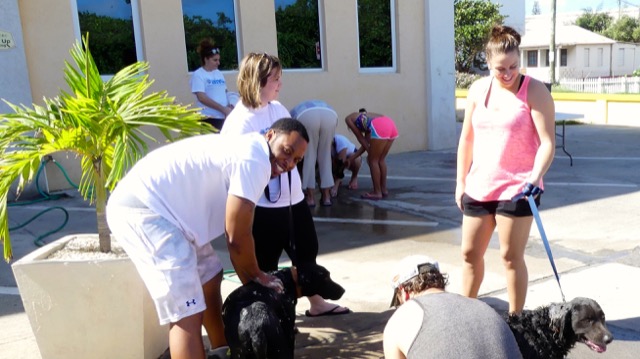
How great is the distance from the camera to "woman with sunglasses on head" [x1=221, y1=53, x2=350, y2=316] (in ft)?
12.7

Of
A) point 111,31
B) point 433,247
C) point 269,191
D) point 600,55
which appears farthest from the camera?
point 600,55

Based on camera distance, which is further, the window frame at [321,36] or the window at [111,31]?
the window frame at [321,36]

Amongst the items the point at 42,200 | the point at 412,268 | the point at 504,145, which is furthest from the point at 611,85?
the point at 412,268

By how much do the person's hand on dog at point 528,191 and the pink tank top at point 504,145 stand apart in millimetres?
30

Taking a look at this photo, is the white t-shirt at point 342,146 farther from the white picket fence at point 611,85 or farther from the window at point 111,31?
the white picket fence at point 611,85

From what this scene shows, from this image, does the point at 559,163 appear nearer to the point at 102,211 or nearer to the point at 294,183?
the point at 294,183

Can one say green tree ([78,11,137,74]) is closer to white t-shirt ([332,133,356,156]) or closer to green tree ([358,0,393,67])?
white t-shirt ([332,133,356,156])

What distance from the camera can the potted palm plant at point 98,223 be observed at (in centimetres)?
321

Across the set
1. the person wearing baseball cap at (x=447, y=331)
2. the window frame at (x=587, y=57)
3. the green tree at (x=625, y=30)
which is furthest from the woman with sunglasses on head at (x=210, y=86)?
the green tree at (x=625, y=30)

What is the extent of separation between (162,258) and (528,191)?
1.98 m

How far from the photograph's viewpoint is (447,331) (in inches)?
84.4

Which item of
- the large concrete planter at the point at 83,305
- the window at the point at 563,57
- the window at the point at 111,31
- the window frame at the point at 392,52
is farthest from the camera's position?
the window at the point at 563,57

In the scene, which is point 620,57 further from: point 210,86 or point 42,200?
point 42,200

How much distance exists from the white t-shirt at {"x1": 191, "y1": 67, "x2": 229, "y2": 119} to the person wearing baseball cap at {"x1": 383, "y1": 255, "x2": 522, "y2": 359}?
593 cm
